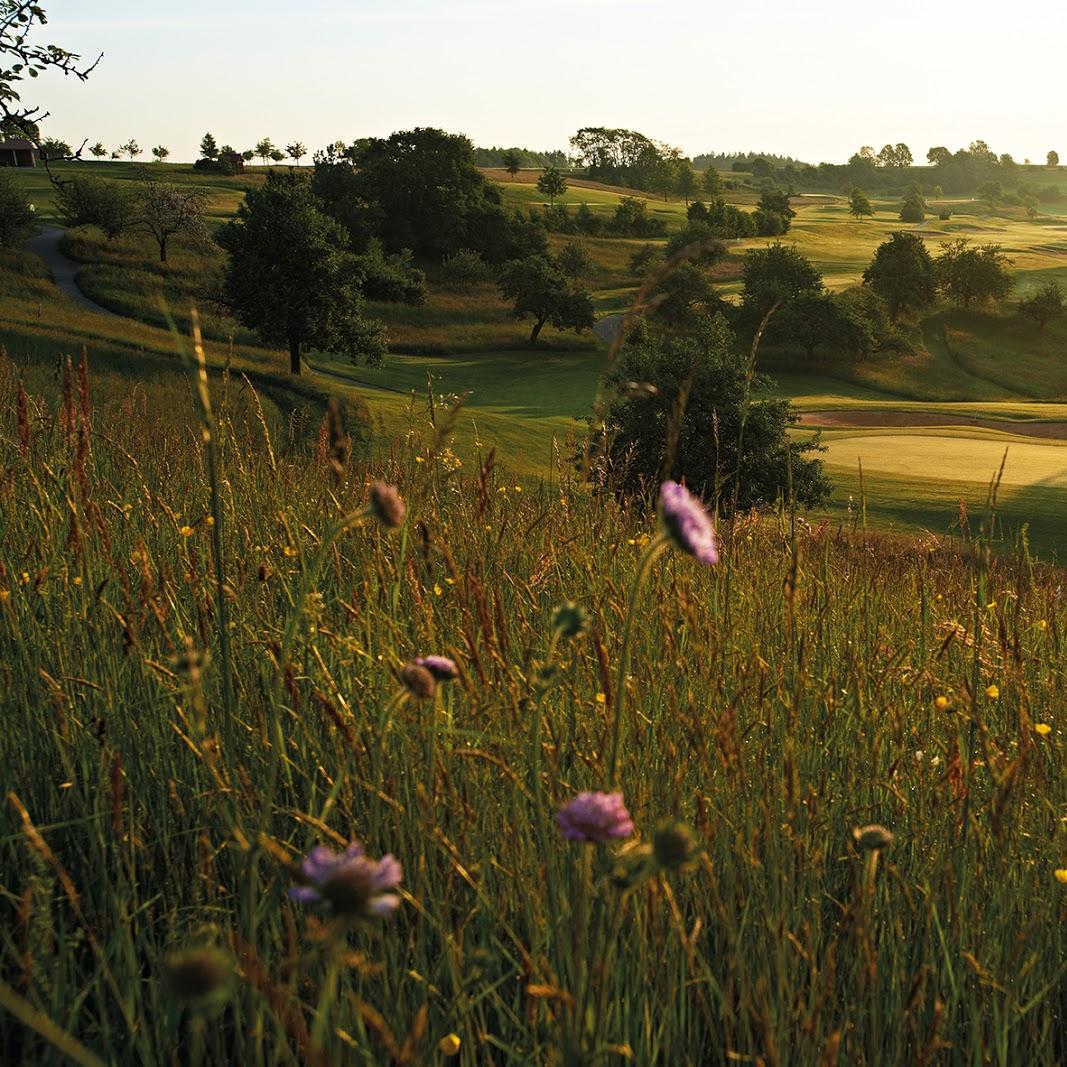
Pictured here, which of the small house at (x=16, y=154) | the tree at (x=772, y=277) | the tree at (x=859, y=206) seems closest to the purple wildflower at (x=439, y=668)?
the tree at (x=772, y=277)

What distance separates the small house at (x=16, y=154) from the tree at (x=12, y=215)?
48288mm

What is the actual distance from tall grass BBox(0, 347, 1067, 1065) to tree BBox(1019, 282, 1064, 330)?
70.0 m

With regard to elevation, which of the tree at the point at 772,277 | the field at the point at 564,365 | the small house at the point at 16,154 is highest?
the small house at the point at 16,154

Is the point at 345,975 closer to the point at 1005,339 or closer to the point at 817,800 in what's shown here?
the point at 817,800

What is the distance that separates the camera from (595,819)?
971 millimetres

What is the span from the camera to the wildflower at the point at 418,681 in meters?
1.17

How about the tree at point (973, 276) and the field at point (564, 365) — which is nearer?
the field at point (564, 365)

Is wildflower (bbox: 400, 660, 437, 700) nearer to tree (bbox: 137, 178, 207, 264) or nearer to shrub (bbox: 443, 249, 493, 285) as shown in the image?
tree (bbox: 137, 178, 207, 264)

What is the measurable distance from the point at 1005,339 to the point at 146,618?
69.9 metres

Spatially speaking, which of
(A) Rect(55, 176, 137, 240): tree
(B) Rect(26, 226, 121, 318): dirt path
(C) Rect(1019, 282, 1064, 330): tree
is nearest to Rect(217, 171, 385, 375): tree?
(B) Rect(26, 226, 121, 318): dirt path

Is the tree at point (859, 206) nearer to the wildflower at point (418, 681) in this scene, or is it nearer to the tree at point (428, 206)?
the tree at point (428, 206)

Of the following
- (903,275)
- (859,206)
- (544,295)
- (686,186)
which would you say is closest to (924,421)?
(544,295)

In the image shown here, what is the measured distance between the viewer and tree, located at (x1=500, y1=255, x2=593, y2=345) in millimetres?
58125

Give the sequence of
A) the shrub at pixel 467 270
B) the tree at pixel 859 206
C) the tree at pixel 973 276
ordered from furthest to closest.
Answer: the tree at pixel 859 206
the tree at pixel 973 276
the shrub at pixel 467 270
